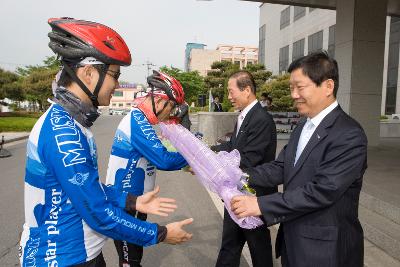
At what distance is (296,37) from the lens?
49625 millimetres

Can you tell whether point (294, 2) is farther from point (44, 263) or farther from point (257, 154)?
point (44, 263)

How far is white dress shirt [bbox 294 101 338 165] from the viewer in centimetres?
230

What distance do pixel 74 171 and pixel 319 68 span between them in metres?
1.61

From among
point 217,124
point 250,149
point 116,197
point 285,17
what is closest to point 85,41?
point 116,197

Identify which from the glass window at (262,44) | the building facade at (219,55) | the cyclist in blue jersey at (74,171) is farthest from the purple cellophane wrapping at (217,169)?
the building facade at (219,55)

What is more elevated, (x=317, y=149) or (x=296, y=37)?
(x=296, y=37)

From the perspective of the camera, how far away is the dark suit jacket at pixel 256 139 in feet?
11.5

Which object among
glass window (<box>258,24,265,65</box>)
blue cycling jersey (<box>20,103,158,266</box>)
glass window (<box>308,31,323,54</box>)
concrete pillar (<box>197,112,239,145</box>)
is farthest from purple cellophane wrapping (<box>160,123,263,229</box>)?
glass window (<box>258,24,265,65</box>)

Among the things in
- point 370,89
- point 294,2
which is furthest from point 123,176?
point 294,2

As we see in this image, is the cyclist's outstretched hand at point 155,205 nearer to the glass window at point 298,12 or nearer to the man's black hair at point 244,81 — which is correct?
the man's black hair at point 244,81

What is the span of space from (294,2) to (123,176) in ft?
42.6

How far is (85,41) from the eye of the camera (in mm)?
1839

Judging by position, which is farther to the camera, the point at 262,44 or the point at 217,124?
the point at 262,44

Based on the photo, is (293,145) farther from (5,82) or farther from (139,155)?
(5,82)
